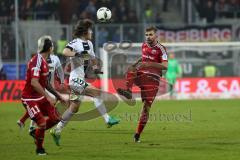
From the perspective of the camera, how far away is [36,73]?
43.3ft

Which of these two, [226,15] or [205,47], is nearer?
[205,47]

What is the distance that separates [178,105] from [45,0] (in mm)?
11996

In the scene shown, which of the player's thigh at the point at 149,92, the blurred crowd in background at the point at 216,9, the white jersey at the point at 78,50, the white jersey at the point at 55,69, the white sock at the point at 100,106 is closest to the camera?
the player's thigh at the point at 149,92

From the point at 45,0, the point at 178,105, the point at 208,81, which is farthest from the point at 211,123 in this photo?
the point at 45,0

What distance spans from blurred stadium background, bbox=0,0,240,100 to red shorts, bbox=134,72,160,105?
50.0 feet

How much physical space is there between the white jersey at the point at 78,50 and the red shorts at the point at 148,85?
1194 mm

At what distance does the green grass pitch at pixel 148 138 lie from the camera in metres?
13.6

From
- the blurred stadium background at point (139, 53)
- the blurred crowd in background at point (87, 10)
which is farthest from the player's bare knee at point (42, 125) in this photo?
the blurred crowd in background at point (87, 10)

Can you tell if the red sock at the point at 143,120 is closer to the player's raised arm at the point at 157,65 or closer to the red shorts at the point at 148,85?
the red shorts at the point at 148,85

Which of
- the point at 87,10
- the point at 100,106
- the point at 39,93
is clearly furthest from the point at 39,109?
the point at 87,10

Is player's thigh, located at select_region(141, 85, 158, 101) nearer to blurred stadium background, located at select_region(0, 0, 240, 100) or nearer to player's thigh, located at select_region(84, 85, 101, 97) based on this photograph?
player's thigh, located at select_region(84, 85, 101, 97)

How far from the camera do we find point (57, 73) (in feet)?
62.7

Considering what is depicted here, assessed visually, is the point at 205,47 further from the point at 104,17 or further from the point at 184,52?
the point at 104,17

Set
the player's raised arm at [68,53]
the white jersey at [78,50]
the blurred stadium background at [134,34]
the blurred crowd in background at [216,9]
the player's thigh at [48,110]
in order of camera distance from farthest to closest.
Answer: the blurred crowd in background at [216,9], the blurred stadium background at [134,34], the white jersey at [78,50], the player's raised arm at [68,53], the player's thigh at [48,110]
